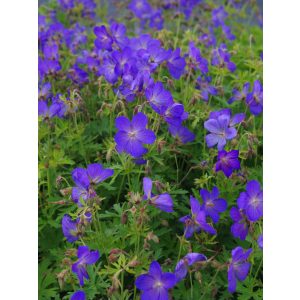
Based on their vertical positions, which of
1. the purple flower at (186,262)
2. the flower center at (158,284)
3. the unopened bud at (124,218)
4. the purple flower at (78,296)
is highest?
the unopened bud at (124,218)

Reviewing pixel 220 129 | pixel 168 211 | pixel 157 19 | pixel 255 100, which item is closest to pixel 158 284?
pixel 168 211

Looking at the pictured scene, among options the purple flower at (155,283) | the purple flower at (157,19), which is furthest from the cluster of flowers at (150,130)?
the purple flower at (157,19)

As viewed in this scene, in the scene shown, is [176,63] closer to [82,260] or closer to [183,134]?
[183,134]

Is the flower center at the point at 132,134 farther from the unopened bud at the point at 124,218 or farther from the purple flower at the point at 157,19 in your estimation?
the purple flower at the point at 157,19

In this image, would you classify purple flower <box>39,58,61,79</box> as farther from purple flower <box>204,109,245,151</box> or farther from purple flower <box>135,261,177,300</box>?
purple flower <box>135,261,177,300</box>

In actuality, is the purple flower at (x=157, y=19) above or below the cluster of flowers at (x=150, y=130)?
below

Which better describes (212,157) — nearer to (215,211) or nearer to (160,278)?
(215,211)
